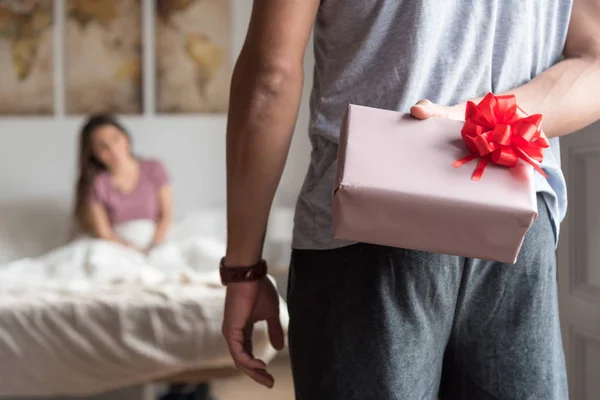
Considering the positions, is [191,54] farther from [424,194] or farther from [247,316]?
[424,194]

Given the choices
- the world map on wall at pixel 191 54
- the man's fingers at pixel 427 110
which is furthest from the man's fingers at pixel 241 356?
the world map on wall at pixel 191 54

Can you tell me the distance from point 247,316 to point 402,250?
0.88 feet

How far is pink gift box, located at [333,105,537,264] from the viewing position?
1.99ft

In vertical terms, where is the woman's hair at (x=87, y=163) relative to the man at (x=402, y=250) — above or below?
below

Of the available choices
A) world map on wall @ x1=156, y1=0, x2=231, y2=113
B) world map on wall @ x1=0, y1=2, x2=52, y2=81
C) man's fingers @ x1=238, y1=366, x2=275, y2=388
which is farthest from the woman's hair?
man's fingers @ x1=238, y1=366, x2=275, y2=388

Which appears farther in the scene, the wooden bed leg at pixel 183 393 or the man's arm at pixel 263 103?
the wooden bed leg at pixel 183 393

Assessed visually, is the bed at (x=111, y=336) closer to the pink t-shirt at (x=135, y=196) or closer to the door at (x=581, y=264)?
the door at (x=581, y=264)

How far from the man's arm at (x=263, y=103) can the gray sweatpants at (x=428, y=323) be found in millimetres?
117

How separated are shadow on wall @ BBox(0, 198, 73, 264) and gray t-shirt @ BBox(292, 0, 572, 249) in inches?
123

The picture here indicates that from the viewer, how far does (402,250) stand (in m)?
0.71

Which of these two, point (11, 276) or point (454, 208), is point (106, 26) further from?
point (454, 208)

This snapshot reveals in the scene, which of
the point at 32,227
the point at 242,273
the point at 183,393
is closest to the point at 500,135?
the point at 242,273

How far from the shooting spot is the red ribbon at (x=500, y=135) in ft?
2.04

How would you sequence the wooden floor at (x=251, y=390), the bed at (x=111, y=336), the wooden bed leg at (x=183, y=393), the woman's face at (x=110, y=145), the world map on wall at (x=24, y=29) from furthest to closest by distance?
the world map on wall at (x=24, y=29) → the woman's face at (x=110, y=145) → the wooden floor at (x=251, y=390) → the wooden bed leg at (x=183, y=393) → the bed at (x=111, y=336)
